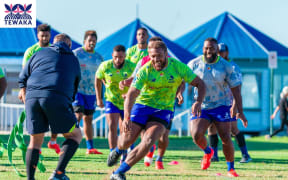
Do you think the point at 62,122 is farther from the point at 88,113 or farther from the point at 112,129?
the point at 88,113

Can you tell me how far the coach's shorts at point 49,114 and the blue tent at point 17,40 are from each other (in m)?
16.1

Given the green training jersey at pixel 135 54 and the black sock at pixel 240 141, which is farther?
the black sock at pixel 240 141

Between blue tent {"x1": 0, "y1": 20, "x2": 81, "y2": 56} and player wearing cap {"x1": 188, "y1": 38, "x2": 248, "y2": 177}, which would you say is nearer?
player wearing cap {"x1": 188, "y1": 38, "x2": 248, "y2": 177}

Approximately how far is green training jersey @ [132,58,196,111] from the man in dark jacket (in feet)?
2.90

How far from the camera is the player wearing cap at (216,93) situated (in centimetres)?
919

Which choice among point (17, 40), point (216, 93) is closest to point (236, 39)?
point (17, 40)

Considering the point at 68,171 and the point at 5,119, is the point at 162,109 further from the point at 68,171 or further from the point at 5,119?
the point at 5,119

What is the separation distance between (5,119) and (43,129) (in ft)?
43.9

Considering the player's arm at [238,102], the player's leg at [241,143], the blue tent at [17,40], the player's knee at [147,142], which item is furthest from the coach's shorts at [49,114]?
the blue tent at [17,40]

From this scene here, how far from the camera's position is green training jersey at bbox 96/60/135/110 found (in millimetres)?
10656

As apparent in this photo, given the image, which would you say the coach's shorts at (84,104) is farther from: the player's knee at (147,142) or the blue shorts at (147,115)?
the player's knee at (147,142)

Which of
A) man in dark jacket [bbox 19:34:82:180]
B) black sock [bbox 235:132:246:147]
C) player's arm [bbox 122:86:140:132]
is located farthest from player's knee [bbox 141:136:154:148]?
black sock [bbox 235:132:246:147]

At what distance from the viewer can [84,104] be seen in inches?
473

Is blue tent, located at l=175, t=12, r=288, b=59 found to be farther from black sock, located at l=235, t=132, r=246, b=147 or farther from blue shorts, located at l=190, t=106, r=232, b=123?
blue shorts, located at l=190, t=106, r=232, b=123
